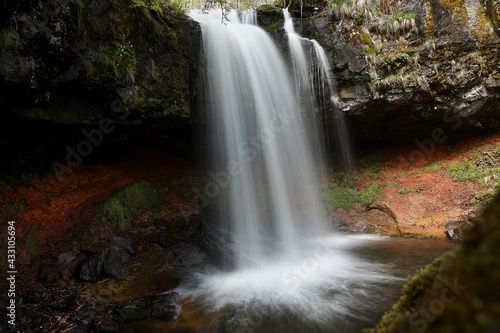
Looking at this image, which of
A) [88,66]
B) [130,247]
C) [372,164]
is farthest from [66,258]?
[372,164]

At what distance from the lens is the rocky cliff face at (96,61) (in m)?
5.35

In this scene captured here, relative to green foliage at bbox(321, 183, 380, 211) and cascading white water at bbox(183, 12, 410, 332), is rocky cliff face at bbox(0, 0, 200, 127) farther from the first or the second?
green foliage at bbox(321, 183, 380, 211)

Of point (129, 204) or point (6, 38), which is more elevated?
point (6, 38)

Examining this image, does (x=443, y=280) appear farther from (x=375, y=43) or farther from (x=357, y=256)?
(x=375, y=43)

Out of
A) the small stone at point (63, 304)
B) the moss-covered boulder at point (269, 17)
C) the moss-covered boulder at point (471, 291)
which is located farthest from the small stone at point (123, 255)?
the moss-covered boulder at point (269, 17)

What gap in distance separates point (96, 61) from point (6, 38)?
70.7 inches

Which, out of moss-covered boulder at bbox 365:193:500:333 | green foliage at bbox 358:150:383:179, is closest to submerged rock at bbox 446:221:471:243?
green foliage at bbox 358:150:383:179

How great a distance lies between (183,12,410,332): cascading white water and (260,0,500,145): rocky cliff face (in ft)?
5.38

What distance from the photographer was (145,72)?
7.77 meters

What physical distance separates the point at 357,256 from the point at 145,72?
344 inches

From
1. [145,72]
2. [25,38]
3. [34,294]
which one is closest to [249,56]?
[145,72]

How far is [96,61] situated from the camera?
21.5 ft

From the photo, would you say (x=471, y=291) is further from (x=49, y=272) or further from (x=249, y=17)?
(x=249, y=17)

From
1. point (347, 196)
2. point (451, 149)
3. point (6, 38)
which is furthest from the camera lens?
point (451, 149)
